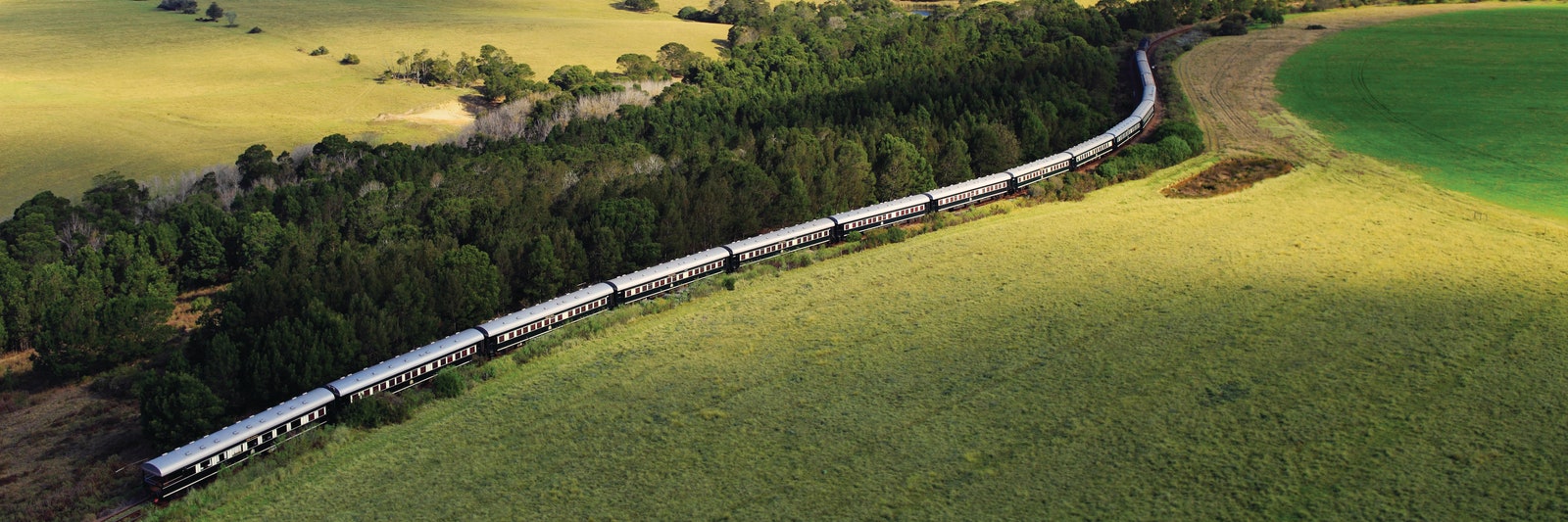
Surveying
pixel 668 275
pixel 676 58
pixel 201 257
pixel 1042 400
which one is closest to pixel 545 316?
pixel 668 275

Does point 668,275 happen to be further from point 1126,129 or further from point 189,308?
point 1126,129

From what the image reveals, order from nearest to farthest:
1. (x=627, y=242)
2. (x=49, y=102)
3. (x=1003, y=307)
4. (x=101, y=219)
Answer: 1. (x=1003, y=307)
2. (x=627, y=242)
3. (x=101, y=219)
4. (x=49, y=102)

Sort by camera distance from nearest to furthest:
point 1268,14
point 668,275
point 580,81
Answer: point 668,275 < point 580,81 < point 1268,14

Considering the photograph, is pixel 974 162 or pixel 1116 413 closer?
pixel 1116 413

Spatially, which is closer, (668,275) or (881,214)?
(668,275)

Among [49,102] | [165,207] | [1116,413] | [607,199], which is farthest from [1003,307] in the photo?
[49,102]

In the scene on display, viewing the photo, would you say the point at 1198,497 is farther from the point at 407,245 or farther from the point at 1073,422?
the point at 407,245

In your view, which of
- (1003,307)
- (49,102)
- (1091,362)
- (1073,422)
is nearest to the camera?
(1073,422)

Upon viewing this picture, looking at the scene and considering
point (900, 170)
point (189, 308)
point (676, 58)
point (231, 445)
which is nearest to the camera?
point (231, 445)

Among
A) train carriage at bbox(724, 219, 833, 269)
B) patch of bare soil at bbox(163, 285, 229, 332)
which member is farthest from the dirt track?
patch of bare soil at bbox(163, 285, 229, 332)
